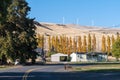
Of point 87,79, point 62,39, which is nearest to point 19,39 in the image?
point 87,79

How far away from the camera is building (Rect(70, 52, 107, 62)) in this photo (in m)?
162

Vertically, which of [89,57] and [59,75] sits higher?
[89,57]

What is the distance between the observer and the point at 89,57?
165750 millimetres

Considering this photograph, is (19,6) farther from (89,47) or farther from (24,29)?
(89,47)

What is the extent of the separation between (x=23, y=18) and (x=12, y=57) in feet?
33.7

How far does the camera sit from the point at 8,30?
Answer: 9738 centimetres

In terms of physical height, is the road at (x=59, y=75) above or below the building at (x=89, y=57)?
below

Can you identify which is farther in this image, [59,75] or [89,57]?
[89,57]

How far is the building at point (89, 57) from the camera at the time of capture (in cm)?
16212

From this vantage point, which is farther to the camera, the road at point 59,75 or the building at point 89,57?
the building at point 89,57

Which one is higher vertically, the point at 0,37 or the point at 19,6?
the point at 19,6

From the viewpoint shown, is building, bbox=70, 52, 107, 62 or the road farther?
building, bbox=70, 52, 107, 62

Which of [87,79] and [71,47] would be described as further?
[71,47]

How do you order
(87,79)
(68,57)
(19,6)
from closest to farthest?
(87,79)
(19,6)
(68,57)
